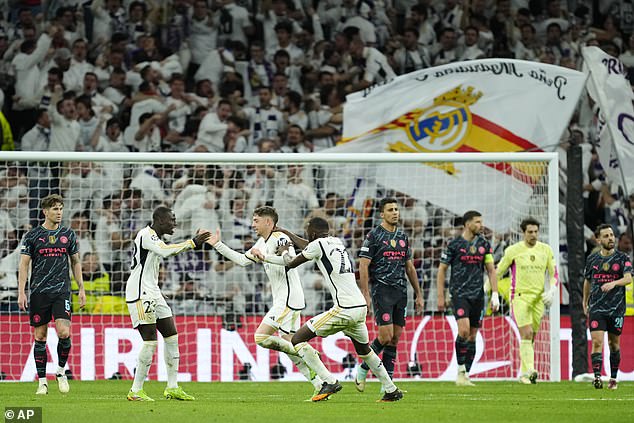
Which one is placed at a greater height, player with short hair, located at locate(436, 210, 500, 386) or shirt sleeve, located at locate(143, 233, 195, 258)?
shirt sleeve, located at locate(143, 233, 195, 258)

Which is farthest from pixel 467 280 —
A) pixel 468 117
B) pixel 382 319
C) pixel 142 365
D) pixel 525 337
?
pixel 142 365

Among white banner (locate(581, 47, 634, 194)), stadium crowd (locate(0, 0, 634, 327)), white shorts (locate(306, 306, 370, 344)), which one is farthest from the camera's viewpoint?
stadium crowd (locate(0, 0, 634, 327))

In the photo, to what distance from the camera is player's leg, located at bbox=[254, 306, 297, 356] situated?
1245 centimetres

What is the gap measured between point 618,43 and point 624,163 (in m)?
6.36

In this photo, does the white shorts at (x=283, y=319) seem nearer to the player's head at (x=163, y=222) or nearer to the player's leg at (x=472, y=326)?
the player's head at (x=163, y=222)

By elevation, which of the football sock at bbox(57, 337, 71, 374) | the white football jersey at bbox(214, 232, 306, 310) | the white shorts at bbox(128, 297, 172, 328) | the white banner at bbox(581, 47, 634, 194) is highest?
the white banner at bbox(581, 47, 634, 194)

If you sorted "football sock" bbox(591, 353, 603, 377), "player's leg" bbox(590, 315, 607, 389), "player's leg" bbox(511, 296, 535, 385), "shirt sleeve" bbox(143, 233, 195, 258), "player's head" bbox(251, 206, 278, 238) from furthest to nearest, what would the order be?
1. "player's leg" bbox(511, 296, 535, 385)
2. "player's leg" bbox(590, 315, 607, 389)
3. "football sock" bbox(591, 353, 603, 377)
4. "player's head" bbox(251, 206, 278, 238)
5. "shirt sleeve" bbox(143, 233, 195, 258)

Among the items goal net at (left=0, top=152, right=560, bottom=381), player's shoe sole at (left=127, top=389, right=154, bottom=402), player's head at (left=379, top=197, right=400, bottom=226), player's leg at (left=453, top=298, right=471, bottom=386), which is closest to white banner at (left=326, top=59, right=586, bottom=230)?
goal net at (left=0, top=152, right=560, bottom=381)

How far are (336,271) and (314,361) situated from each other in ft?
3.27

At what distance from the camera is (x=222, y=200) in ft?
56.0

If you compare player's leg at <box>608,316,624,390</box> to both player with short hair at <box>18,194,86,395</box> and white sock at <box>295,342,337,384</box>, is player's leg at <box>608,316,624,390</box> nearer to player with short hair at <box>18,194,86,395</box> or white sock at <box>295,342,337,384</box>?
white sock at <box>295,342,337,384</box>

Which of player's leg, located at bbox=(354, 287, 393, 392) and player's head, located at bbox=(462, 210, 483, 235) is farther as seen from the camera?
player's head, located at bbox=(462, 210, 483, 235)

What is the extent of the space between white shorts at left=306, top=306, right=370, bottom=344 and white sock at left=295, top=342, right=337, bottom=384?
23cm

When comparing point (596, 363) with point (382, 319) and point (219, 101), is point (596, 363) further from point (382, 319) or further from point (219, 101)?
point (219, 101)
